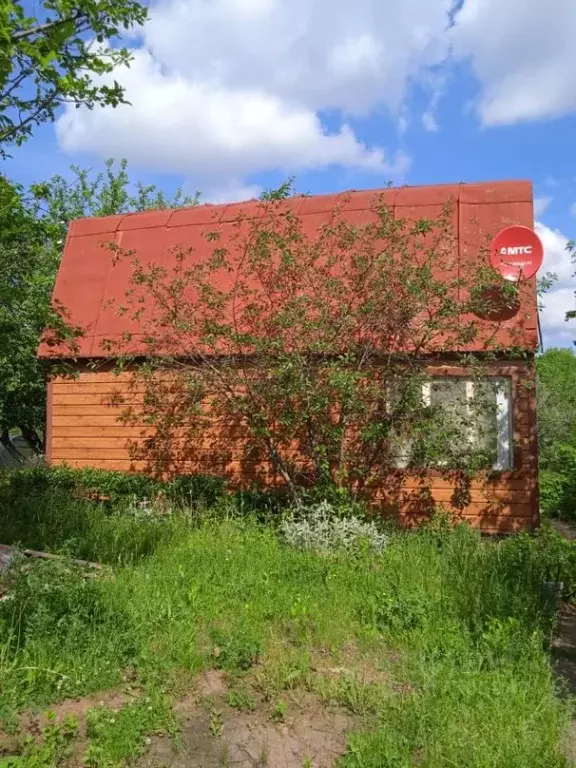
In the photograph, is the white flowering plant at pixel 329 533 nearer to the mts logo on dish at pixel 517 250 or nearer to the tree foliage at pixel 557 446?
the mts logo on dish at pixel 517 250

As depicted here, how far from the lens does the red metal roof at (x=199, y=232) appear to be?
9531 mm

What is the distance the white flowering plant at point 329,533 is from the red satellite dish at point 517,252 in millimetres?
3784

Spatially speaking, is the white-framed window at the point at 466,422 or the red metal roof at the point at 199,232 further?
the red metal roof at the point at 199,232

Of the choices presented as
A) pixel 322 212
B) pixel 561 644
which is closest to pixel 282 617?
pixel 561 644

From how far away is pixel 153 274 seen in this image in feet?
27.6

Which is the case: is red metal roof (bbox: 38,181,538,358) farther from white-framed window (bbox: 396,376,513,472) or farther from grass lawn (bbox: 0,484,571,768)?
grass lawn (bbox: 0,484,571,768)

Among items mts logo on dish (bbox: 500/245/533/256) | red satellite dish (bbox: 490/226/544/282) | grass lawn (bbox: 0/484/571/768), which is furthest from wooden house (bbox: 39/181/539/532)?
grass lawn (bbox: 0/484/571/768)

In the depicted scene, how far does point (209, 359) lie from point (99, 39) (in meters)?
4.13

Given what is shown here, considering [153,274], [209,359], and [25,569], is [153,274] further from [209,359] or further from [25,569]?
[25,569]

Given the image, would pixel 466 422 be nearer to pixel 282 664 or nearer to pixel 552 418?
pixel 282 664

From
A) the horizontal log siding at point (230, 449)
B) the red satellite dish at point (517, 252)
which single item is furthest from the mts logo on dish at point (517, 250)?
the horizontal log siding at point (230, 449)

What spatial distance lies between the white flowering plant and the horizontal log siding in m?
1.93

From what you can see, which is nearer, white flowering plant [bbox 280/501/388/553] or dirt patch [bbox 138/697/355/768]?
dirt patch [bbox 138/697/355/768]

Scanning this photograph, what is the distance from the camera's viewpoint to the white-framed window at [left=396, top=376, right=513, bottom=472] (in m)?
7.75
